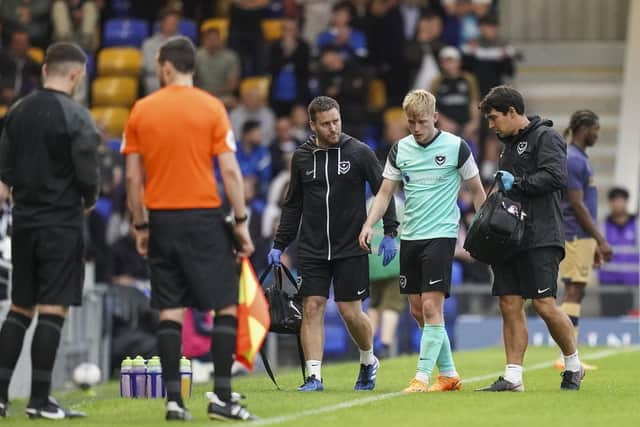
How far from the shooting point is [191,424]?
9273 millimetres

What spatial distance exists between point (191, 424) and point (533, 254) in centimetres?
308

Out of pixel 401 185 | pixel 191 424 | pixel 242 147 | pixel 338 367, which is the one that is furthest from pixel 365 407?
pixel 242 147

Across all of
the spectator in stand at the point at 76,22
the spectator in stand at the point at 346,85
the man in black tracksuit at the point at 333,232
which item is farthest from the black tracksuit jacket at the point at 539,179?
the spectator in stand at the point at 76,22

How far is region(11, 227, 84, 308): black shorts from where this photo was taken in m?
9.77

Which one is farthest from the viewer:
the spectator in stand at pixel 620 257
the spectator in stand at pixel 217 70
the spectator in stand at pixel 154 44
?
the spectator in stand at pixel 154 44

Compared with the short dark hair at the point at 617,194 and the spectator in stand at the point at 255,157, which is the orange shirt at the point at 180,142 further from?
the spectator in stand at the point at 255,157

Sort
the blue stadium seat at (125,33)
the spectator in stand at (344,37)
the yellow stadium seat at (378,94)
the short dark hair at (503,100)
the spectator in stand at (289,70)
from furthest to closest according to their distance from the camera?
the blue stadium seat at (125,33), the yellow stadium seat at (378,94), the spectator in stand at (289,70), the spectator in stand at (344,37), the short dark hair at (503,100)

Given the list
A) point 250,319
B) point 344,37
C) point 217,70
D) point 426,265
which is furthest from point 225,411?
point 217,70

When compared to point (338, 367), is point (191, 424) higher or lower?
higher

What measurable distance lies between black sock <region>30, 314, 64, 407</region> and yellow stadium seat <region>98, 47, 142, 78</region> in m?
16.3

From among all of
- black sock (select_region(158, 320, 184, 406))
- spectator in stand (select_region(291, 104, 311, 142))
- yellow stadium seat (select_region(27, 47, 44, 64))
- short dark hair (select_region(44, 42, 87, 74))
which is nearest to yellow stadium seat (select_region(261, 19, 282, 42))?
spectator in stand (select_region(291, 104, 311, 142))

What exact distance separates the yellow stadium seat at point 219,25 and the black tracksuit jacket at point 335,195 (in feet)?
44.1

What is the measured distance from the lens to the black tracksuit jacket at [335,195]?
1194cm

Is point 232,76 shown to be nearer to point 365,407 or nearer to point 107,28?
point 107,28
